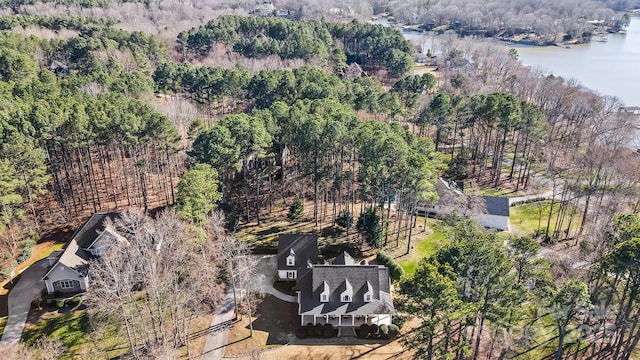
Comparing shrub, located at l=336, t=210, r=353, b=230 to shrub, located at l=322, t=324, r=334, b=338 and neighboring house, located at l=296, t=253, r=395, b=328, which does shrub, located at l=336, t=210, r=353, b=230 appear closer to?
neighboring house, located at l=296, t=253, r=395, b=328

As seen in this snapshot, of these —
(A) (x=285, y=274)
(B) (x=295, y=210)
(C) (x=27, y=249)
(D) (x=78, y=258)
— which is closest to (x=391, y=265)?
(A) (x=285, y=274)

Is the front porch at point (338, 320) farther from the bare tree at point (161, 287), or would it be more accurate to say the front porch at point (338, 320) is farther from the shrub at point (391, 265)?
the bare tree at point (161, 287)

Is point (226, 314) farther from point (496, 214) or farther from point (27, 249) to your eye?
point (496, 214)

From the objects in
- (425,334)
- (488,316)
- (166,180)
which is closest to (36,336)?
(166,180)

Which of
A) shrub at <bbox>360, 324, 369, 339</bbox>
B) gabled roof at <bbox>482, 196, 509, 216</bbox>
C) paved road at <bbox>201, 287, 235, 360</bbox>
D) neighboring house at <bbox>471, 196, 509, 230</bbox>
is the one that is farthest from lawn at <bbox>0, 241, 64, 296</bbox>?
gabled roof at <bbox>482, 196, 509, 216</bbox>

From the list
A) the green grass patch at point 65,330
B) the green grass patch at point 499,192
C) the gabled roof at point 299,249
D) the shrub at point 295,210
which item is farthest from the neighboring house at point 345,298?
the green grass patch at point 499,192

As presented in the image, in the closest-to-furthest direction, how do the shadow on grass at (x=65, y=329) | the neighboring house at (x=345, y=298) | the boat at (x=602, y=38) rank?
the shadow on grass at (x=65, y=329) < the neighboring house at (x=345, y=298) < the boat at (x=602, y=38)
